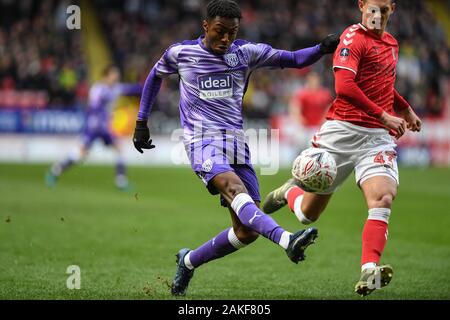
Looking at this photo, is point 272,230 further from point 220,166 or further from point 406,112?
point 406,112

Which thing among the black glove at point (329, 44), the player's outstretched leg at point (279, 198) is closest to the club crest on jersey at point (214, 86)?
the black glove at point (329, 44)

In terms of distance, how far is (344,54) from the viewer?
609 cm

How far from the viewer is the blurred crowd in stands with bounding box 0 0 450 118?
2434cm

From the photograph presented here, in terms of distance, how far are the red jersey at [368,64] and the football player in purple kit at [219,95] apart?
0.14m

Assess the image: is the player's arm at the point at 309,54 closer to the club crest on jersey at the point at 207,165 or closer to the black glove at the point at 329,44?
the black glove at the point at 329,44

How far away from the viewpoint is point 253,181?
6.23 meters

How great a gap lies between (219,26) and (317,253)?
360 centimetres

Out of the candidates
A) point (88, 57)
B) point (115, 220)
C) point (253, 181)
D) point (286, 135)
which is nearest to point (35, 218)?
point (115, 220)

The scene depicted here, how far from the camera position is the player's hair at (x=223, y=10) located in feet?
19.5

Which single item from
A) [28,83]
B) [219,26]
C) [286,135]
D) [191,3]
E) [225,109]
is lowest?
[225,109]

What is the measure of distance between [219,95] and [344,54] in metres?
0.99

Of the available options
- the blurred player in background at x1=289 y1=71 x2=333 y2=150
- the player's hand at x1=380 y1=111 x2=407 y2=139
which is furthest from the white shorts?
the blurred player in background at x1=289 y1=71 x2=333 y2=150

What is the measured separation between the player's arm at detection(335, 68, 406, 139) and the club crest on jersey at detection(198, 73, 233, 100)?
2.76 feet
